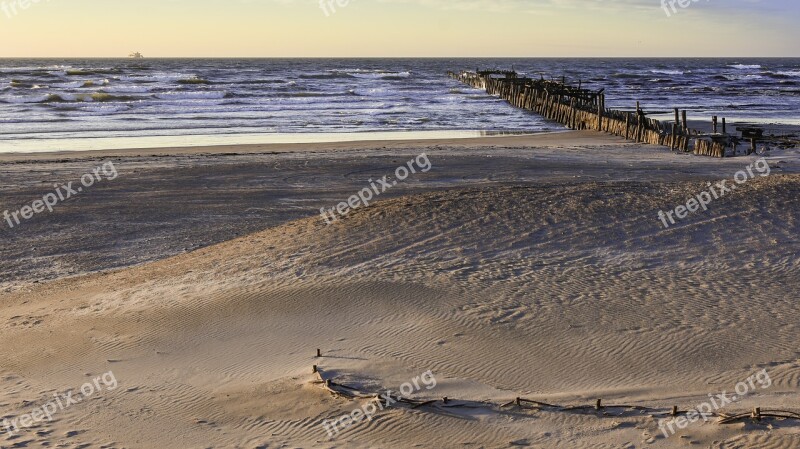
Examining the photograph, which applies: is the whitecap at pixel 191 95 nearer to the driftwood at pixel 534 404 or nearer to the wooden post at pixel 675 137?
the wooden post at pixel 675 137

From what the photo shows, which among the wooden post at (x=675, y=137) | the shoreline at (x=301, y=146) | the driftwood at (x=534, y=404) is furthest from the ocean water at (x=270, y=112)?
the driftwood at (x=534, y=404)

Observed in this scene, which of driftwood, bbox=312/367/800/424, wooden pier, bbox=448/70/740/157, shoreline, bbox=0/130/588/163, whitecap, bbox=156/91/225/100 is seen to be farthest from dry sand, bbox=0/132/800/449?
whitecap, bbox=156/91/225/100

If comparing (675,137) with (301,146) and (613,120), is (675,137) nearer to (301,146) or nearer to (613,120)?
(613,120)

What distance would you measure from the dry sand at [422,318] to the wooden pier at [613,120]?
10.9 metres

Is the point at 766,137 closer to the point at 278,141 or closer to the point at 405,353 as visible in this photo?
the point at 278,141

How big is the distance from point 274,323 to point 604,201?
4.76 meters

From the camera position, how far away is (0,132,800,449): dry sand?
4.99m

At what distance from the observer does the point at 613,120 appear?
28.2m

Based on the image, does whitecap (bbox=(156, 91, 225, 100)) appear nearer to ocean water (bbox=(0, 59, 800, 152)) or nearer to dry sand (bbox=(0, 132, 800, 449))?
ocean water (bbox=(0, 59, 800, 152))

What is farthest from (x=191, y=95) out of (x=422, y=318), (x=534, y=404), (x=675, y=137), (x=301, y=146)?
(x=534, y=404)

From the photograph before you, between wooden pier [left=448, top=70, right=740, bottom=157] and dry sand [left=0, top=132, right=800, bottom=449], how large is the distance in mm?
10885

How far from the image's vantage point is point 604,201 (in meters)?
9.84

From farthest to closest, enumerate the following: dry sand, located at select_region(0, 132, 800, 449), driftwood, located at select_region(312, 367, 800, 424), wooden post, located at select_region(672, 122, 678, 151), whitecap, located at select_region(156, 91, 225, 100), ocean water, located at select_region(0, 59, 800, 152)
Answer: whitecap, located at select_region(156, 91, 225, 100), ocean water, located at select_region(0, 59, 800, 152), wooden post, located at select_region(672, 122, 678, 151), dry sand, located at select_region(0, 132, 800, 449), driftwood, located at select_region(312, 367, 800, 424)

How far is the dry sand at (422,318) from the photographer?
196 inches
